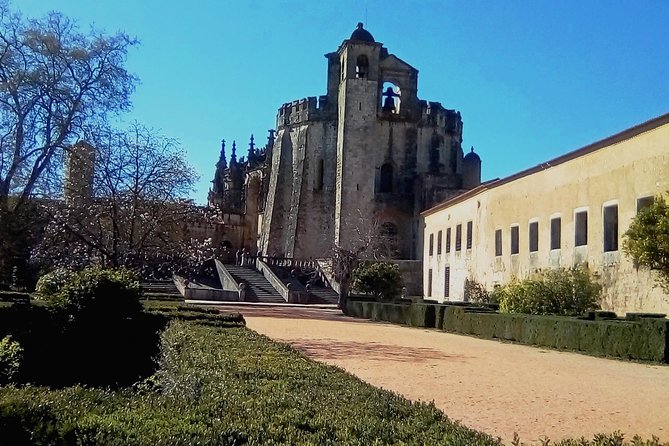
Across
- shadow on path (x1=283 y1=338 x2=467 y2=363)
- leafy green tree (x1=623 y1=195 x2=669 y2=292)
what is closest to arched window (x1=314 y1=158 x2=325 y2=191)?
leafy green tree (x1=623 y1=195 x2=669 y2=292)

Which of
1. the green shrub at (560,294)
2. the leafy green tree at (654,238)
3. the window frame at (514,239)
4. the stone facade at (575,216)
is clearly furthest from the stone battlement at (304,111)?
the leafy green tree at (654,238)

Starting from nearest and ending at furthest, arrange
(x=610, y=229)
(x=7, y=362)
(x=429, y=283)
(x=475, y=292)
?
(x=7, y=362) < (x=610, y=229) < (x=475, y=292) < (x=429, y=283)

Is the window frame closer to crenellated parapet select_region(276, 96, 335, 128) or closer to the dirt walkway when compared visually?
the dirt walkway

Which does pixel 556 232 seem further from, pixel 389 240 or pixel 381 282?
pixel 389 240

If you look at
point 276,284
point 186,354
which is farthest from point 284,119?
point 186,354

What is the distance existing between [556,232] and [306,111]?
33324 millimetres

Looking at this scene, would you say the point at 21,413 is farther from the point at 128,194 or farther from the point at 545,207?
the point at 545,207

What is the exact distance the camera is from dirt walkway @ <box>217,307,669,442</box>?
711 cm

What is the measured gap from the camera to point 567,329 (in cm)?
1620

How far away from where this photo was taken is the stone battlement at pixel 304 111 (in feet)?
179

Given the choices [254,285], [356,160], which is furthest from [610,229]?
[356,160]

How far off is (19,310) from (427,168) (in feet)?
140

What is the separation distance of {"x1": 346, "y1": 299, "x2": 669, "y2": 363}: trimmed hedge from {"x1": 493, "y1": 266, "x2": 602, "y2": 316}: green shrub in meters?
1.67

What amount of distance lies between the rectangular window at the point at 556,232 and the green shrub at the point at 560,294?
233 cm
